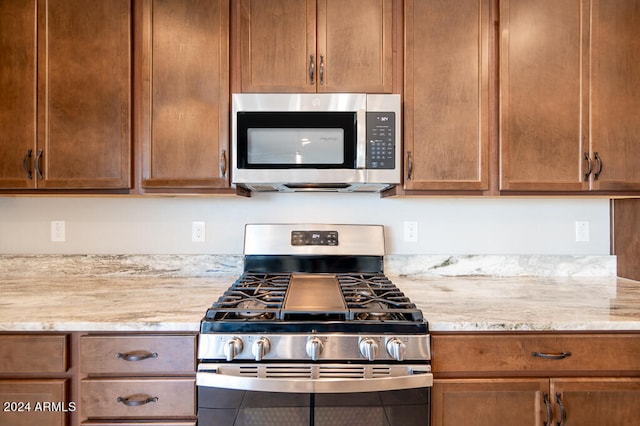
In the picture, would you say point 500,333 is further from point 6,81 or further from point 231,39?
point 6,81

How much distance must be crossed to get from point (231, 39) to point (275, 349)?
1.29 metres

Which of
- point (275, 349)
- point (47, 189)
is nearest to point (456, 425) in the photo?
point (275, 349)

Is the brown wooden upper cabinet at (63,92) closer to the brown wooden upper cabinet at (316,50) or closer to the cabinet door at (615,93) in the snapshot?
the brown wooden upper cabinet at (316,50)

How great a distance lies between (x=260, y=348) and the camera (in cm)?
119

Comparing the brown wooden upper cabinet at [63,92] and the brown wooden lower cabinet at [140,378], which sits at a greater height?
the brown wooden upper cabinet at [63,92]

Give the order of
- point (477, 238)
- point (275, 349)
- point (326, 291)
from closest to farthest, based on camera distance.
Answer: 1. point (275, 349)
2. point (326, 291)
3. point (477, 238)

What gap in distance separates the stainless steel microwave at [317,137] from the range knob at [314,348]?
2.27 ft

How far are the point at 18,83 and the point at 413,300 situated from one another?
74.0 inches

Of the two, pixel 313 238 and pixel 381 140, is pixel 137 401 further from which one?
pixel 381 140

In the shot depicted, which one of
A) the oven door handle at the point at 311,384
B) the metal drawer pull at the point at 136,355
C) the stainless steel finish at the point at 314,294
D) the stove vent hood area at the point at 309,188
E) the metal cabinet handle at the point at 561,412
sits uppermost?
the stove vent hood area at the point at 309,188

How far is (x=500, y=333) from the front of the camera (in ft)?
4.14

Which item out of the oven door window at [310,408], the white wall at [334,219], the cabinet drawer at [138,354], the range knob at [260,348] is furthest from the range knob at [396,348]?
the white wall at [334,219]

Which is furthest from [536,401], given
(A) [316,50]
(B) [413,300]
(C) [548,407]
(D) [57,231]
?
(D) [57,231]

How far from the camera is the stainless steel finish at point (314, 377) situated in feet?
3.85
